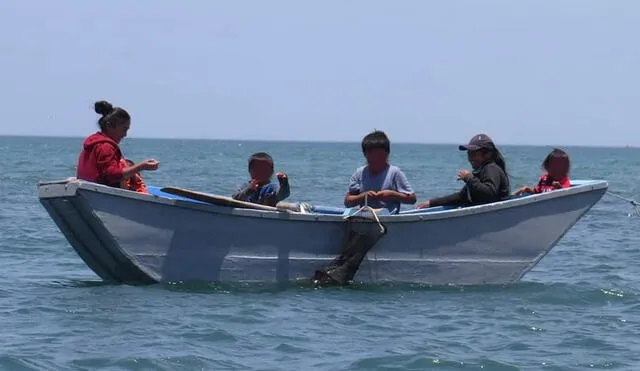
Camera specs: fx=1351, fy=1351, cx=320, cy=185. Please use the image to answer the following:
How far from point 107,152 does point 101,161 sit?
88mm

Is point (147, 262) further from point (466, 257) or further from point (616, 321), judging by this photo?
point (616, 321)

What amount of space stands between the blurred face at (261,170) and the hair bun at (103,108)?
4.29 ft

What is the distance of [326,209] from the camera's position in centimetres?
1211

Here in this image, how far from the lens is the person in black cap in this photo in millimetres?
11500

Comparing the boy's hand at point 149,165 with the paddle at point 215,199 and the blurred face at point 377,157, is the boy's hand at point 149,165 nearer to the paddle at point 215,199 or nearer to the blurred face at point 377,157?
the paddle at point 215,199

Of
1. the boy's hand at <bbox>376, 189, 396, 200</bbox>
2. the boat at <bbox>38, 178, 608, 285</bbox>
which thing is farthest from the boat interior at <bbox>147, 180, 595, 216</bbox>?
the boy's hand at <bbox>376, 189, 396, 200</bbox>

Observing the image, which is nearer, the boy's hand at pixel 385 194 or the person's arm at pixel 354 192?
the boy's hand at pixel 385 194

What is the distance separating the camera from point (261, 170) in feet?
38.1

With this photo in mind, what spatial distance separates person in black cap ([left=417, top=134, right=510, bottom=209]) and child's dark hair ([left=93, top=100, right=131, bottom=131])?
2.85 meters

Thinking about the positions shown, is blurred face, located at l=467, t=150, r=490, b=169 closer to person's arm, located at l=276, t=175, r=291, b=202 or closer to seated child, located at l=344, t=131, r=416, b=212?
seated child, located at l=344, t=131, r=416, b=212

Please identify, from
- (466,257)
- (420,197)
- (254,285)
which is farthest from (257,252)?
(420,197)

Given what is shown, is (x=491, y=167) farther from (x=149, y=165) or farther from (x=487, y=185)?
(x=149, y=165)

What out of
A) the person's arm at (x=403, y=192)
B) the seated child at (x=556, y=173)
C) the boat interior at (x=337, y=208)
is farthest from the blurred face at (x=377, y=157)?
the seated child at (x=556, y=173)

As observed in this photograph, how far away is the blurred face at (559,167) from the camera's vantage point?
1211 centimetres
